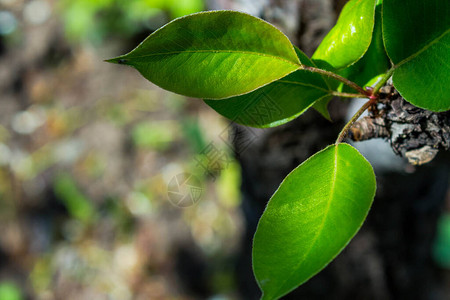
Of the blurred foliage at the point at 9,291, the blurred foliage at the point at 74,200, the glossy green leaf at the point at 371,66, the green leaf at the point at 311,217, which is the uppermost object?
the glossy green leaf at the point at 371,66

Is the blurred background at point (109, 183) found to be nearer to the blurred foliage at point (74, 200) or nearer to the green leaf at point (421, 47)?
the blurred foliage at point (74, 200)

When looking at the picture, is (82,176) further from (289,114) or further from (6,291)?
(289,114)

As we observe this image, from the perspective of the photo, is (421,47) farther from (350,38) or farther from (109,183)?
(109,183)

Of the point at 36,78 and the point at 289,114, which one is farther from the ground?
the point at 289,114

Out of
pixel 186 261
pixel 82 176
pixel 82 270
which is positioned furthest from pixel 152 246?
pixel 82 176

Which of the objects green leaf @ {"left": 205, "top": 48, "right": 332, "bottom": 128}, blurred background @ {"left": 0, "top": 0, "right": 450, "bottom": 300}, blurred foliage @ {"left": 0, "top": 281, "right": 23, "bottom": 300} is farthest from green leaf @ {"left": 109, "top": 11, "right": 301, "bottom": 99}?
blurred foliage @ {"left": 0, "top": 281, "right": 23, "bottom": 300}

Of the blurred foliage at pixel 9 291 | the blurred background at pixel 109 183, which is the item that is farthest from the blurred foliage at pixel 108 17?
the blurred foliage at pixel 9 291

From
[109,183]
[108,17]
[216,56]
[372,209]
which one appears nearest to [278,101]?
[216,56]
